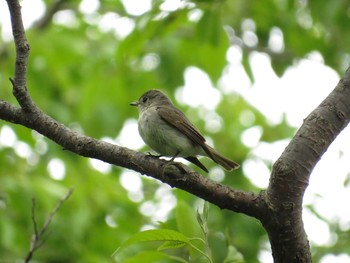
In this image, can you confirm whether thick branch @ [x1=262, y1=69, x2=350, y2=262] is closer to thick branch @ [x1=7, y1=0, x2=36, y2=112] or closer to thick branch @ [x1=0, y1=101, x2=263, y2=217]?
thick branch @ [x1=0, y1=101, x2=263, y2=217]

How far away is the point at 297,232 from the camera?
2.53m

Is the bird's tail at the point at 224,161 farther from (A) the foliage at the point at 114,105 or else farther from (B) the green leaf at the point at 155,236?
(B) the green leaf at the point at 155,236

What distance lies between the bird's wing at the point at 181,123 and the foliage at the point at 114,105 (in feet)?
1.67

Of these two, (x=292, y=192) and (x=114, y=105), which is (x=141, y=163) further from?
(x=114, y=105)

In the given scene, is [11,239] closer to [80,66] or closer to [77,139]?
[80,66]

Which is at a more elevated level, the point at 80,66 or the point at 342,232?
the point at 80,66

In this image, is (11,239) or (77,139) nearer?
(77,139)

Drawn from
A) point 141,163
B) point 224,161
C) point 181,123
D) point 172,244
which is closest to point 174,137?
point 181,123

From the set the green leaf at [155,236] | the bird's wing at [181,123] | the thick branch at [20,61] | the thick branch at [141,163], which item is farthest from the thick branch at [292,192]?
the bird's wing at [181,123]

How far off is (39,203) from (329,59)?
3.09 metres

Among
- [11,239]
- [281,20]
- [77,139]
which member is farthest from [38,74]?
[77,139]

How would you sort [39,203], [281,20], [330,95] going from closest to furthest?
[330,95]
[281,20]
[39,203]

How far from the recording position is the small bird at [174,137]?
4.92 metres

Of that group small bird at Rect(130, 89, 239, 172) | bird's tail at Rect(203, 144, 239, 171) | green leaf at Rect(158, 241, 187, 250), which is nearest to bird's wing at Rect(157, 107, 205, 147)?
small bird at Rect(130, 89, 239, 172)
